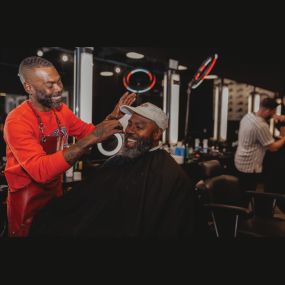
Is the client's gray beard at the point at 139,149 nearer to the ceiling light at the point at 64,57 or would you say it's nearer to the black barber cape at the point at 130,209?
the black barber cape at the point at 130,209

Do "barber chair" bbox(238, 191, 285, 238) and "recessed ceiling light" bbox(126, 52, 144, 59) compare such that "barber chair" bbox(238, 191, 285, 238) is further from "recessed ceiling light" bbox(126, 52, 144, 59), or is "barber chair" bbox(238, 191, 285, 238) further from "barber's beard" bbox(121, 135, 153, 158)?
"recessed ceiling light" bbox(126, 52, 144, 59)

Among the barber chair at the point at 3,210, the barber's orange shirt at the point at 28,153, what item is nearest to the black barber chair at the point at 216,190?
the barber's orange shirt at the point at 28,153

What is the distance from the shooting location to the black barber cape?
4.89 ft

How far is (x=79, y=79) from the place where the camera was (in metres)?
3.54

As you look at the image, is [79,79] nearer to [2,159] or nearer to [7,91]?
[7,91]

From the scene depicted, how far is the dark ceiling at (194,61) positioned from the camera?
3.24 m

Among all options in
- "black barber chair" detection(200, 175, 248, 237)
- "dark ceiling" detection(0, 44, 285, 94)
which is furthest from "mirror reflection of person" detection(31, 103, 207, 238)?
"black barber chair" detection(200, 175, 248, 237)

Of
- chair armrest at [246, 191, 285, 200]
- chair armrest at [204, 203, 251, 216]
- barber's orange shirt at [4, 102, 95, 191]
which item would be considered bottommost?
chair armrest at [204, 203, 251, 216]

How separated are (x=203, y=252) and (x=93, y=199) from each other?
74 centimetres

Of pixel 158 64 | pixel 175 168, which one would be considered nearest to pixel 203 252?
pixel 175 168

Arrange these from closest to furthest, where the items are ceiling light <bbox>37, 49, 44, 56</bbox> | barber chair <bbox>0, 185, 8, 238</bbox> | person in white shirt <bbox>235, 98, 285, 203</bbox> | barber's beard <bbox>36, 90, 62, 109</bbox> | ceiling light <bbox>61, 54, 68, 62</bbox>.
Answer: barber's beard <bbox>36, 90, 62, 109</bbox> < barber chair <bbox>0, 185, 8, 238</bbox> < person in white shirt <bbox>235, 98, 285, 203</bbox> < ceiling light <bbox>37, 49, 44, 56</bbox> < ceiling light <bbox>61, 54, 68, 62</bbox>

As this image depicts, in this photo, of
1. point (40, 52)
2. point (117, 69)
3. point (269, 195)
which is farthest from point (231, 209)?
point (117, 69)

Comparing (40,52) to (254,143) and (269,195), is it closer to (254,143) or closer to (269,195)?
(254,143)

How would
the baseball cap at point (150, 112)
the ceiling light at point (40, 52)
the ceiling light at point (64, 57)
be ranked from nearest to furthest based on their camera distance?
the baseball cap at point (150, 112) → the ceiling light at point (40, 52) → the ceiling light at point (64, 57)
